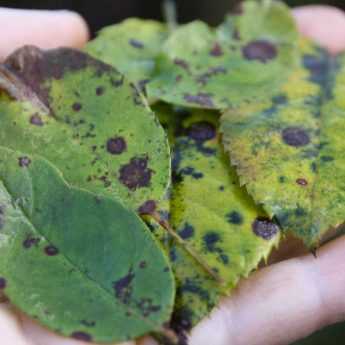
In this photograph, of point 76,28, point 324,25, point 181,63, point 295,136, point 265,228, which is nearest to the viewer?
point 265,228

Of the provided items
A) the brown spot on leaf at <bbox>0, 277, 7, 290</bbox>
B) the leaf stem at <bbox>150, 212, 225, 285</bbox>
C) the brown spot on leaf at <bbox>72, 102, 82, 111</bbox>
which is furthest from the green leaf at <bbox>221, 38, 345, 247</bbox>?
the brown spot on leaf at <bbox>0, 277, 7, 290</bbox>

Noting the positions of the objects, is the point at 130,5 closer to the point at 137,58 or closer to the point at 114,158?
the point at 137,58

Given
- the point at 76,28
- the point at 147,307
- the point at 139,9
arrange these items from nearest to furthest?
1. the point at 147,307
2. the point at 76,28
3. the point at 139,9

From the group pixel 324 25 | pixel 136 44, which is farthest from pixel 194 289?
pixel 324 25

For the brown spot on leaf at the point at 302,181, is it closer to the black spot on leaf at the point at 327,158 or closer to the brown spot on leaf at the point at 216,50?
the black spot on leaf at the point at 327,158

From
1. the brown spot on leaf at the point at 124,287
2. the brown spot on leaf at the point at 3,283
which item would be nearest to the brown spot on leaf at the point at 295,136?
the brown spot on leaf at the point at 124,287

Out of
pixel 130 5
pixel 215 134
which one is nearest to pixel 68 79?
pixel 215 134

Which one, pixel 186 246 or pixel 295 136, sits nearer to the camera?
pixel 186 246

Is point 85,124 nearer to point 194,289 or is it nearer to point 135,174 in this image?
point 135,174
